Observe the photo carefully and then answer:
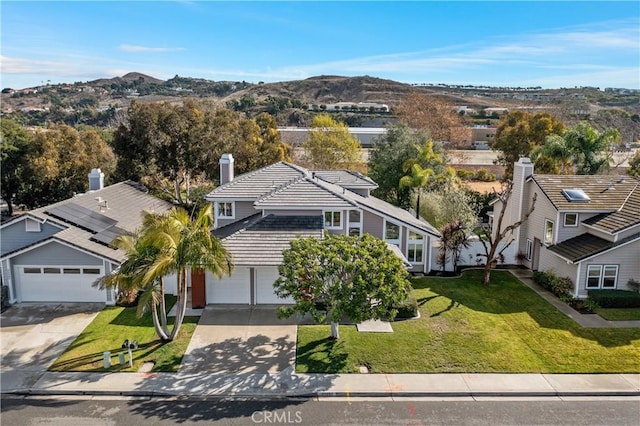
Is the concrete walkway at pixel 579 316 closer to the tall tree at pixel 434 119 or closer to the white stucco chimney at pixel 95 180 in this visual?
the white stucco chimney at pixel 95 180

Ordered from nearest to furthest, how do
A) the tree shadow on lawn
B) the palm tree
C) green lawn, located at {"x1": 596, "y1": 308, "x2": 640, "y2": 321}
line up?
1. the palm tree
2. the tree shadow on lawn
3. green lawn, located at {"x1": 596, "y1": 308, "x2": 640, "y2": 321}

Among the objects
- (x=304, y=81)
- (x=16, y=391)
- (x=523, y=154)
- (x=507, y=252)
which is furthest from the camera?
(x=304, y=81)

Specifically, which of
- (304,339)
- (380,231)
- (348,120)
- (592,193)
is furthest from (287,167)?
(348,120)

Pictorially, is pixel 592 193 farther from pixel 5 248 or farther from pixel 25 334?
pixel 5 248

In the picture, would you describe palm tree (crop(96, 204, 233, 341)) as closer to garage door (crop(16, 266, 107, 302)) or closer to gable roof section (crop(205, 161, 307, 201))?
garage door (crop(16, 266, 107, 302))

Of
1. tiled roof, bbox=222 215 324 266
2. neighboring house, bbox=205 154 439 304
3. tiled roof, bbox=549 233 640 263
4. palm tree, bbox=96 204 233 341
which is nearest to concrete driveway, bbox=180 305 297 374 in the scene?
neighboring house, bbox=205 154 439 304

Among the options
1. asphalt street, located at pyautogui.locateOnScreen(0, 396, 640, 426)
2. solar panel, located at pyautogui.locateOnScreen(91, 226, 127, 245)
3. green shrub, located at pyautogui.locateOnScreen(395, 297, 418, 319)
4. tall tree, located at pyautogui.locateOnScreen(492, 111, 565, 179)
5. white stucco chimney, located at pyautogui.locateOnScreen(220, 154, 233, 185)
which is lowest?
asphalt street, located at pyautogui.locateOnScreen(0, 396, 640, 426)
